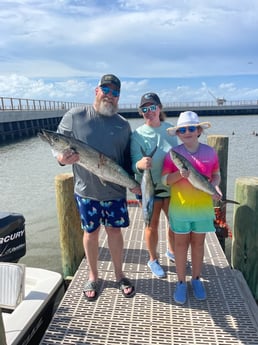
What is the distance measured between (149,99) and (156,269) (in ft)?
7.02

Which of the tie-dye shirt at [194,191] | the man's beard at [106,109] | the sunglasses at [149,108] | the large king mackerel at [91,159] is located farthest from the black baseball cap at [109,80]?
the tie-dye shirt at [194,191]

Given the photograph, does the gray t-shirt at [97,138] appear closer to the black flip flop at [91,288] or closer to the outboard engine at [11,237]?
the black flip flop at [91,288]

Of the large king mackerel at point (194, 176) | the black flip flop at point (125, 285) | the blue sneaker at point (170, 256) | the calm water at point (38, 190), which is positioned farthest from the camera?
the calm water at point (38, 190)

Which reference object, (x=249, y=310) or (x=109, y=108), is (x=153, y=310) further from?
(x=109, y=108)

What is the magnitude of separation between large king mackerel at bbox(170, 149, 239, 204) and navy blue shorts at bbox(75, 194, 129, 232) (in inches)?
33.2

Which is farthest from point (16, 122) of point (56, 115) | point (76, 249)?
point (76, 249)

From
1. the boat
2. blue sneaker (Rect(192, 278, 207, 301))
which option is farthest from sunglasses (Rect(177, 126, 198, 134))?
the boat

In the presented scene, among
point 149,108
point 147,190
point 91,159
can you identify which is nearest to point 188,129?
point 149,108

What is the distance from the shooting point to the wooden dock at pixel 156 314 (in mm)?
3199

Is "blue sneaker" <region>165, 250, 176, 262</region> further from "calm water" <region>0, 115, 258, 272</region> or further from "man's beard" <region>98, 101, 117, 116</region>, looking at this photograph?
"calm water" <region>0, 115, 258, 272</region>

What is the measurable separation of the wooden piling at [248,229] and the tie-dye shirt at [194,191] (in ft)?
3.59

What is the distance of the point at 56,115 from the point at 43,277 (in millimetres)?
43525

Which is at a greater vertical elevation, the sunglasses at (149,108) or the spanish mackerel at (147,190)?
the sunglasses at (149,108)

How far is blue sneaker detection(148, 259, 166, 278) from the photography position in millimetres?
4254
